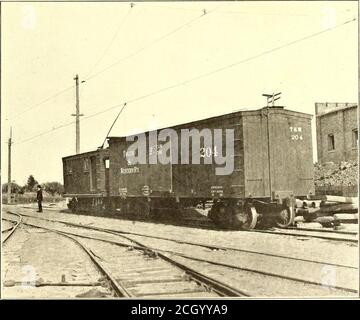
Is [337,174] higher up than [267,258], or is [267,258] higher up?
[337,174]

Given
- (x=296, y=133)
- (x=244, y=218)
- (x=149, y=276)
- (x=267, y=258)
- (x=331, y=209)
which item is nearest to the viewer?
(x=149, y=276)

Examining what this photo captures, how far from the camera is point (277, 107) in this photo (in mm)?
12102

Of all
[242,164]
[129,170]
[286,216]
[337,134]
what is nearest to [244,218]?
[286,216]

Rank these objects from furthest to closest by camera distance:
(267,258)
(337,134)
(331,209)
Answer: (337,134) < (331,209) < (267,258)

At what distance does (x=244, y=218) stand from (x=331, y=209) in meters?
2.58

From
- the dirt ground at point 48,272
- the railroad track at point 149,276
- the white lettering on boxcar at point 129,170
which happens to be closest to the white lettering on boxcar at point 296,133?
the railroad track at point 149,276

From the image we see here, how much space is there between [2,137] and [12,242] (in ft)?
14.0

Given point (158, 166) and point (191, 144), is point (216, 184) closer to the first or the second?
point (191, 144)

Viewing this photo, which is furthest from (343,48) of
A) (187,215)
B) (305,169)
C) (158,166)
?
(187,215)

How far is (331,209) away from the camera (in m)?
12.2

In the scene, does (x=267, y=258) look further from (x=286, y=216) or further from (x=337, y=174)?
(x=337, y=174)

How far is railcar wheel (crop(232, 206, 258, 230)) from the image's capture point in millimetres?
12062

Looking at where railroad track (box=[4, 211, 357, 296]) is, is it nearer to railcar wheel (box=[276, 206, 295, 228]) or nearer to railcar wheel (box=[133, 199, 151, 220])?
railcar wheel (box=[276, 206, 295, 228])

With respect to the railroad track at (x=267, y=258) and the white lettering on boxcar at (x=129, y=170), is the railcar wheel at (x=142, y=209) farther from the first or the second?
the railroad track at (x=267, y=258)
